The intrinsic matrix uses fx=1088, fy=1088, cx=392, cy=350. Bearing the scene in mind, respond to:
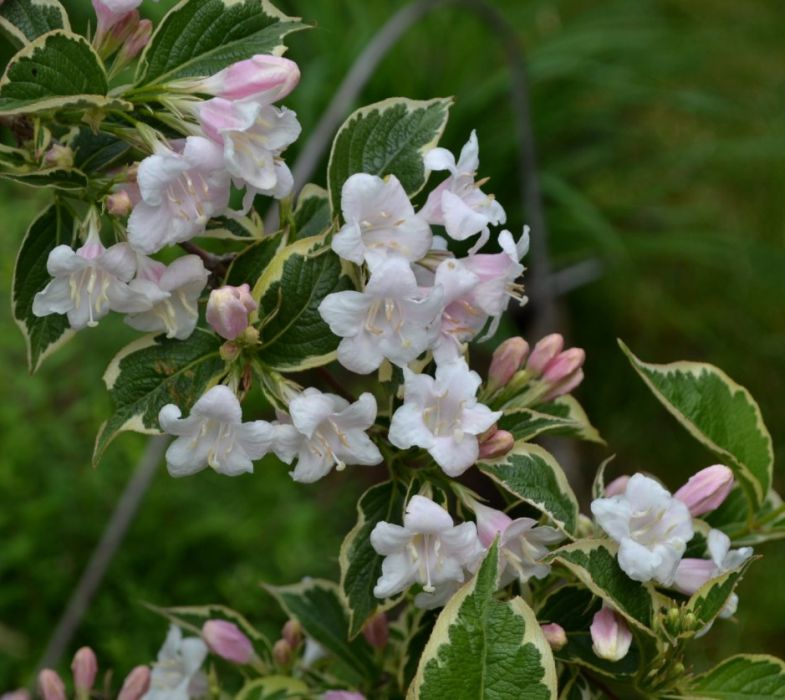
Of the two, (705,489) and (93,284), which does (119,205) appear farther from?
(705,489)

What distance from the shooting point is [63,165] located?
721mm

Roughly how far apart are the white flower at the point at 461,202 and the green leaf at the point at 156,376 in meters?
0.17

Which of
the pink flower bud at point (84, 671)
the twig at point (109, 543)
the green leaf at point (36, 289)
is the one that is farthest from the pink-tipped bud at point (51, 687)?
the twig at point (109, 543)

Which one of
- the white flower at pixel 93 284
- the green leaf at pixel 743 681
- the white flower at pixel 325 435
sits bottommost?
the green leaf at pixel 743 681

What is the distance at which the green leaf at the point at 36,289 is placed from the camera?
0.76m

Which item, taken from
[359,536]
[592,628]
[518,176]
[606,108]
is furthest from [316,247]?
[606,108]

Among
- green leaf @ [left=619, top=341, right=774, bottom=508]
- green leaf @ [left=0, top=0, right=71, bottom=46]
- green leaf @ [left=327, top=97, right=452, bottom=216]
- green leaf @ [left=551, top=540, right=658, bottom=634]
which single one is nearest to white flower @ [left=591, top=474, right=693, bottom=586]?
green leaf @ [left=551, top=540, right=658, bottom=634]

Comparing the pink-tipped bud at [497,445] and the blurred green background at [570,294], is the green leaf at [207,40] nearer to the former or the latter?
the pink-tipped bud at [497,445]

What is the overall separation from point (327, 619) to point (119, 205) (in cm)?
46

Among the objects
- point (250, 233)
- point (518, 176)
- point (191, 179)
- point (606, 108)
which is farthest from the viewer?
point (606, 108)

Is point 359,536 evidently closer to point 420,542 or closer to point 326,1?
point 420,542

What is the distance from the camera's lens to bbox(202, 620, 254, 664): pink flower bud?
0.93 metres

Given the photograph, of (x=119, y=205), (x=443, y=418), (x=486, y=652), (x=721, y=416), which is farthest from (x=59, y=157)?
(x=721, y=416)

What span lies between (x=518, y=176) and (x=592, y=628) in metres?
2.17
